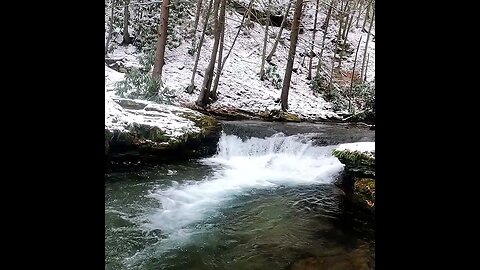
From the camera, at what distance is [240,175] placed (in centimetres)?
1014

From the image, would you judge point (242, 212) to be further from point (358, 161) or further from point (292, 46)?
point (292, 46)

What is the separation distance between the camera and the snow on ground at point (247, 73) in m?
17.1

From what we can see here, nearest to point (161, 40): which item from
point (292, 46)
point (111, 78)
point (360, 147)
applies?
point (111, 78)

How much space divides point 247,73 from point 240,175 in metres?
11.0

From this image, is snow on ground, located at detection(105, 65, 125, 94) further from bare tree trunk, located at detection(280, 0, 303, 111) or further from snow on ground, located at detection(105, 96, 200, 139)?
bare tree trunk, located at detection(280, 0, 303, 111)

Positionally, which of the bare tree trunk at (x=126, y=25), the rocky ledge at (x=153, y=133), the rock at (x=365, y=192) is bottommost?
the rock at (x=365, y=192)

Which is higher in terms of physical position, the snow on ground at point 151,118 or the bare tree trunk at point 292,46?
the bare tree trunk at point 292,46

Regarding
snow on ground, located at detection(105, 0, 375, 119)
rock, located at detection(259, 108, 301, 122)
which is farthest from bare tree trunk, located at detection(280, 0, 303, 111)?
snow on ground, located at detection(105, 0, 375, 119)

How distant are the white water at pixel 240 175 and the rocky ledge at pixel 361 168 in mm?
2004

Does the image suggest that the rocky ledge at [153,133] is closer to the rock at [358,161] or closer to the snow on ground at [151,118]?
the snow on ground at [151,118]

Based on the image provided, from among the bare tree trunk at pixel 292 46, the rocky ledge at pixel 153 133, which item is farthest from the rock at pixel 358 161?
the bare tree trunk at pixel 292 46
